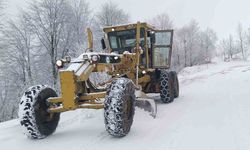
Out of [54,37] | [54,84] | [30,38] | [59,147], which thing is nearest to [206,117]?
[59,147]

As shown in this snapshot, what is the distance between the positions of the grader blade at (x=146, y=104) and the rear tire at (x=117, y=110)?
1781 millimetres

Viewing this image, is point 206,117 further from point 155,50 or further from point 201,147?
point 155,50

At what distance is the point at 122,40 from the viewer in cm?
1093

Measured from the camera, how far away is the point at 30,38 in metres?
36.4

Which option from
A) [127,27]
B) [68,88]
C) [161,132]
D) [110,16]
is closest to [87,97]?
[68,88]

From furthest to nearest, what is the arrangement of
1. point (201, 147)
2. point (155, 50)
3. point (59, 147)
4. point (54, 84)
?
point (54, 84) < point (155, 50) < point (59, 147) < point (201, 147)

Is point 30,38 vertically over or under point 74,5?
under

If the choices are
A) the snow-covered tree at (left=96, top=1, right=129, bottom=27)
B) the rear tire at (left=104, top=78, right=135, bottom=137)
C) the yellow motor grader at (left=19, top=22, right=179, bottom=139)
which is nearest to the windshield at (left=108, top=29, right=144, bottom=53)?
the yellow motor grader at (left=19, top=22, right=179, bottom=139)

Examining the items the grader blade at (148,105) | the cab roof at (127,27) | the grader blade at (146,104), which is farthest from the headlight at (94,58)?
the cab roof at (127,27)

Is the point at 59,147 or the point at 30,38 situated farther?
the point at 30,38

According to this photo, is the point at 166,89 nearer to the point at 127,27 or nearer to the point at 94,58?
the point at 127,27

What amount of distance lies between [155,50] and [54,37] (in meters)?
24.1

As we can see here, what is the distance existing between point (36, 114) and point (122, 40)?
472cm

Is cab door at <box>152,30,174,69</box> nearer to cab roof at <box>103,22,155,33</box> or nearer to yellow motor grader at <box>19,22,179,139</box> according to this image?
cab roof at <box>103,22,155,33</box>
